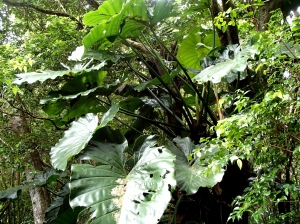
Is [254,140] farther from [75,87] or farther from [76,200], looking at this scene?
[75,87]

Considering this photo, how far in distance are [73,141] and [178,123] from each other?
2.93 feet

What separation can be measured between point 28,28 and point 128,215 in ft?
10.7

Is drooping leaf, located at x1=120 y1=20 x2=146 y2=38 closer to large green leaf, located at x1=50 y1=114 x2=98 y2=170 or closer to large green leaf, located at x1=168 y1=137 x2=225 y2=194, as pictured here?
large green leaf, located at x1=50 y1=114 x2=98 y2=170

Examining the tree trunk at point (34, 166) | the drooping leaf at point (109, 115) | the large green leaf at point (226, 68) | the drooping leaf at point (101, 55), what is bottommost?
the tree trunk at point (34, 166)

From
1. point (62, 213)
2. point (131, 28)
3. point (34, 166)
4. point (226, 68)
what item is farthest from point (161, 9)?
point (34, 166)

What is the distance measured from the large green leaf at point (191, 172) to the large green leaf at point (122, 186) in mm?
151

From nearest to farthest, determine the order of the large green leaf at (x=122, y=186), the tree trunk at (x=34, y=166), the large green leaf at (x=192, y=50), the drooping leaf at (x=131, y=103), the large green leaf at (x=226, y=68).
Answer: the large green leaf at (x=122, y=186), the large green leaf at (x=226, y=68), the drooping leaf at (x=131, y=103), the large green leaf at (x=192, y=50), the tree trunk at (x=34, y=166)

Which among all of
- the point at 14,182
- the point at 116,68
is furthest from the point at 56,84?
the point at 14,182

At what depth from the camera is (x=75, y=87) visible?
1.97 m

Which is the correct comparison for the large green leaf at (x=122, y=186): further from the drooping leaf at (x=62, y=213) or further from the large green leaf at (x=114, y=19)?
the large green leaf at (x=114, y=19)

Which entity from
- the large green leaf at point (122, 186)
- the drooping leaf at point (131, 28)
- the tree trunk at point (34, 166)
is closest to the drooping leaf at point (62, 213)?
the large green leaf at point (122, 186)

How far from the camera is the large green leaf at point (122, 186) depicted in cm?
104

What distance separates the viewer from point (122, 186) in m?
1.23

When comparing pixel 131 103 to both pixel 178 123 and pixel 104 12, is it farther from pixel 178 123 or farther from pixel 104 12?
pixel 104 12
